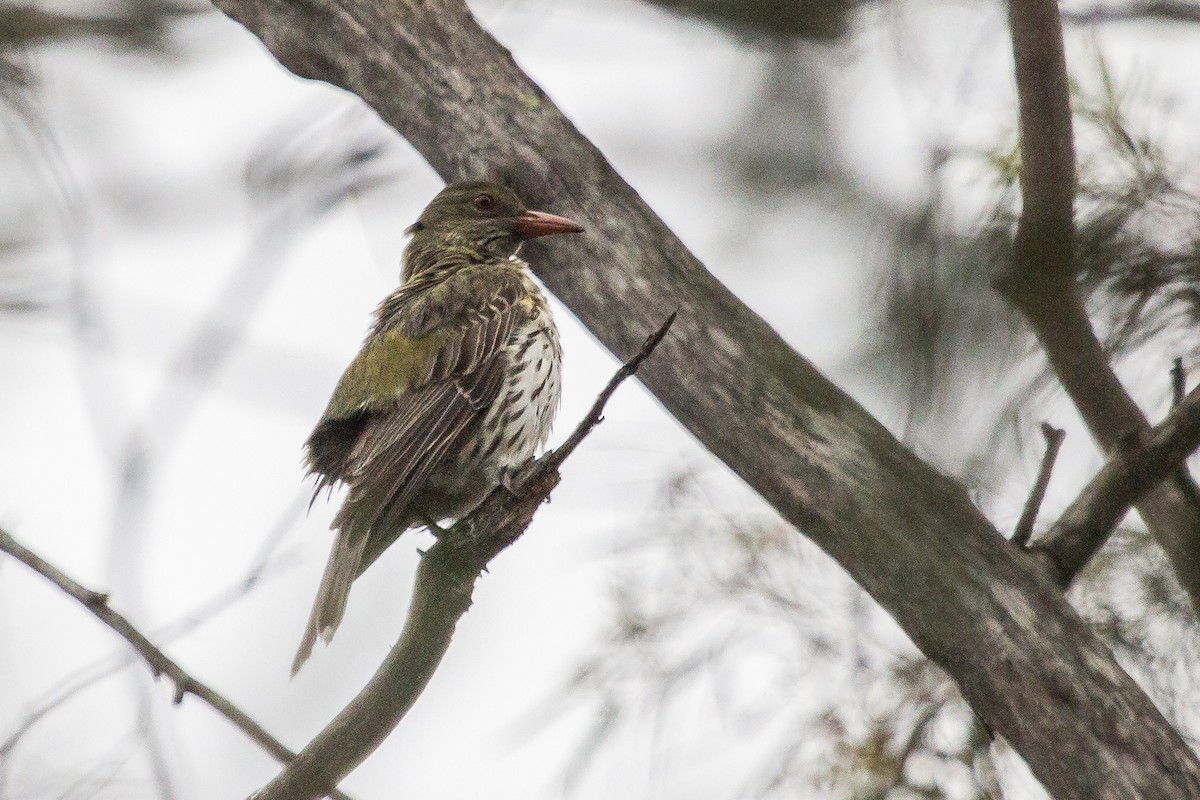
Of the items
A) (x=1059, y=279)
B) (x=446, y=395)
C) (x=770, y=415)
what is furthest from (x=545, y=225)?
(x=1059, y=279)

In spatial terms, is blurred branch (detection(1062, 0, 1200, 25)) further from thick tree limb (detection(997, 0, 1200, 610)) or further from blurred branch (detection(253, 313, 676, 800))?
blurred branch (detection(253, 313, 676, 800))

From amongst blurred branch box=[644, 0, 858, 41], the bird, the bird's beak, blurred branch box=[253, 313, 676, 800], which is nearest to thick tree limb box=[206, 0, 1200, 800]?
the bird's beak

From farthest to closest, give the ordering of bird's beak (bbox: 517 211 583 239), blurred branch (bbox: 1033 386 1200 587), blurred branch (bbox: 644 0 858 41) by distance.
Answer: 1. bird's beak (bbox: 517 211 583 239)
2. blurred branch (bbox: 1033 386 1200 587)
3. blurred branch (bbox: 644 0 858 41)

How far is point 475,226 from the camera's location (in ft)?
19.1

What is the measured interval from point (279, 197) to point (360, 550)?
1.20 meters

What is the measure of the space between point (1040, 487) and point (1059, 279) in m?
1.04

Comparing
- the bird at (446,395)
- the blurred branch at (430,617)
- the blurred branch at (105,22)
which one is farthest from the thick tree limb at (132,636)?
the blurred branch at (105,22)

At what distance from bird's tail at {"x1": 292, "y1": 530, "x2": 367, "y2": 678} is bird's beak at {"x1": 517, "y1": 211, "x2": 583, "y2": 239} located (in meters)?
1.16

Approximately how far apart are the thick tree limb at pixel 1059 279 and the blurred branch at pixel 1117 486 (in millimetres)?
57

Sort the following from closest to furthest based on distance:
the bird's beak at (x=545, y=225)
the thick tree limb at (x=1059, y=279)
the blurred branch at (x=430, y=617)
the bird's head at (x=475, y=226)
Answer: the thick tree limb at (x=1059, y=279), the blurred branch at (x=430, y=617), the bird's beak at (x=545, y=225), the bird's head at (x=475, y=226)

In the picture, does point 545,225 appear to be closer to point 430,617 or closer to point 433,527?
point 433,527

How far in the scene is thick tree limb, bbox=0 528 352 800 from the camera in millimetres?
3160

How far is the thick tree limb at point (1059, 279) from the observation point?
9.78 feet

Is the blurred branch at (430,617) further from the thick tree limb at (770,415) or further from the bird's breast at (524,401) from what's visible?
the bird's breast at (524,401)
